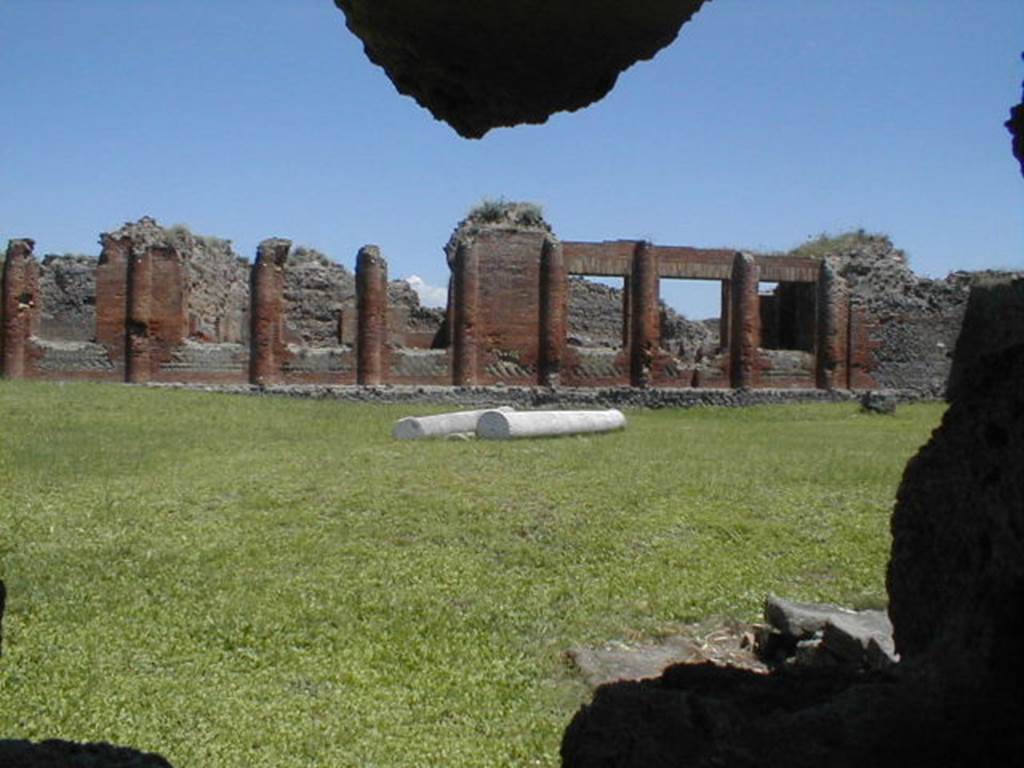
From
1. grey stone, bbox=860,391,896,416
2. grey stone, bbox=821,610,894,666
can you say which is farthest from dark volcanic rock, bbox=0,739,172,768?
grey stone, bbox=860,391,896,416

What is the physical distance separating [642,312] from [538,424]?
1259 cm

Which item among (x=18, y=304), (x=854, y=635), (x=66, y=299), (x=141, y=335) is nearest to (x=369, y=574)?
(x=854, y=635)

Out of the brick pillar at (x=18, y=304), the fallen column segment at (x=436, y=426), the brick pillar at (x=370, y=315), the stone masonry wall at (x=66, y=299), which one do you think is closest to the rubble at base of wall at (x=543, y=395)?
the brick pillar at (x=370, y=315)

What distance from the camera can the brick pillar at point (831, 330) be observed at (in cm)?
2836

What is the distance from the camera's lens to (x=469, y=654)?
18.0ft

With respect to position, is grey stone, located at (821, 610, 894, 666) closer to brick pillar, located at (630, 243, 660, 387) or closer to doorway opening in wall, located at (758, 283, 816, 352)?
brick pillar, located at (630, 243, 660, 387)

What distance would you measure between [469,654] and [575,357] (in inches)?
813

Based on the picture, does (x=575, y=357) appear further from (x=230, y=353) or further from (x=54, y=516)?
(x=54, y=516)

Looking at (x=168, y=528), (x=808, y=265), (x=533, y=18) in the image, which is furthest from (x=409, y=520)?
(x=808, y=265)

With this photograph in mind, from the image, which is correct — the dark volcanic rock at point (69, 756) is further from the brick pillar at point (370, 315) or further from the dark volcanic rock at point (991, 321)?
the brick pillar at point (370, 315)

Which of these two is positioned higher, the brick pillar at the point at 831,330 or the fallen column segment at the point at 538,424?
the brick pillar at the point at 831,330

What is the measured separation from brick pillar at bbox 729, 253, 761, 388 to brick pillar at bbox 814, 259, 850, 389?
7.00ft

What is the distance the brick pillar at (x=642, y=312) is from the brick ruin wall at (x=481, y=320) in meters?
0.04

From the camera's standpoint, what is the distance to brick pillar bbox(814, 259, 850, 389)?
93.0 ft
